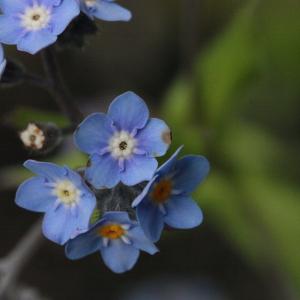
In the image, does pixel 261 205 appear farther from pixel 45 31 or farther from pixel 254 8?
pixel 45 31

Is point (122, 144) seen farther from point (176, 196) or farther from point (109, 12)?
point (109, 12)

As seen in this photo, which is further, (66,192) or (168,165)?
(66,192)

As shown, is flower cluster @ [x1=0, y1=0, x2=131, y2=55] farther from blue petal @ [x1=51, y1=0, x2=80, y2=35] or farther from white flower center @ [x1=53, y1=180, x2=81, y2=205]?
white flower center @ [x1=53, y1=180, x2=81, y2=205]

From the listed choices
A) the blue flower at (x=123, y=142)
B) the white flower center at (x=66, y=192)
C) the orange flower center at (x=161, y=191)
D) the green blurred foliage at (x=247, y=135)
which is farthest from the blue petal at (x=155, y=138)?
the green blurred foliage at (x=247, y=135)

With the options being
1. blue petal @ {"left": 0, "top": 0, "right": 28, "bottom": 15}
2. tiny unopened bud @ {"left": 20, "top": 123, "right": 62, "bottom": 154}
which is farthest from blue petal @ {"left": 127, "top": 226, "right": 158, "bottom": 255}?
blue petal @ {"left": 0, "top": 0, "right": 28, "bottom": 15}

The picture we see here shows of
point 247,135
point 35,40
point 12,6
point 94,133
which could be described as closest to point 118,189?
point 94,133

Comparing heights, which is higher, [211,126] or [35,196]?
[35,196]

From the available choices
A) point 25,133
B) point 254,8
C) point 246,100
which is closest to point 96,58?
point 246,100
